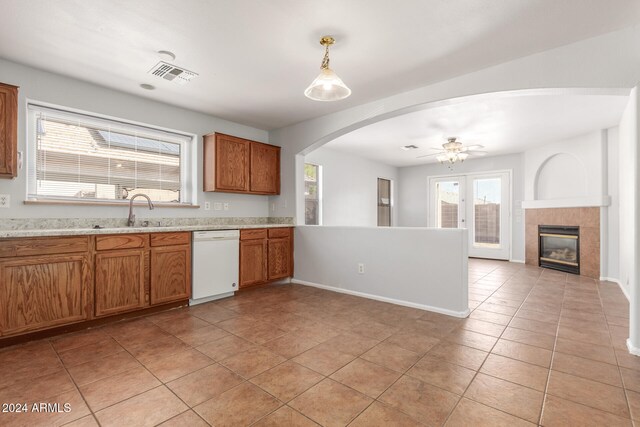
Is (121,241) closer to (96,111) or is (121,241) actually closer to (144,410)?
(96,111)

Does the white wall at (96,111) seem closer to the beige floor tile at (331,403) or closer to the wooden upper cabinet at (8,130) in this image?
the wooden upper cabinet at (8,130)

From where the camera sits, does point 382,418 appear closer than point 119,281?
Yes

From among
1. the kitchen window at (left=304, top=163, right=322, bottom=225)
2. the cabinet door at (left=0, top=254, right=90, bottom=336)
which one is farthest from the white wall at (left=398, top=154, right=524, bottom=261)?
the cabinet door at (left=0, top=254, right=90, bottom=336)

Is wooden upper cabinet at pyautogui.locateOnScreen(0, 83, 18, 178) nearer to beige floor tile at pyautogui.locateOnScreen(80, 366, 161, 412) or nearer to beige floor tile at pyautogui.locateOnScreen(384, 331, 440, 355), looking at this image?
beige floor tile at pyautogui.locateOnScreen(80, 366, 161, 412)

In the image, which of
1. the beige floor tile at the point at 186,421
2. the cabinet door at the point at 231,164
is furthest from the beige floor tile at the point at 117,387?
the cabinet door at the point at 231,164

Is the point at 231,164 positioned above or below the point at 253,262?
above

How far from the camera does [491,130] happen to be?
201 inches

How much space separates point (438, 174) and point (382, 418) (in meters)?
7.46

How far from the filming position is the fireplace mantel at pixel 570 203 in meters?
5.04

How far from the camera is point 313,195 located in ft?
20.4

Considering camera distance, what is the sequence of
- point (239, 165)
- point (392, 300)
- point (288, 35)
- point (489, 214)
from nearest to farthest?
point (288, 35) → point (392, 300) → point (239, 165) → point (489, 214)

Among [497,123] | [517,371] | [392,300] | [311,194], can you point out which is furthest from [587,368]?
[311,194]

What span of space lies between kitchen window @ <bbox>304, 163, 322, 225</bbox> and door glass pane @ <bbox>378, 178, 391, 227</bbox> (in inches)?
97.6

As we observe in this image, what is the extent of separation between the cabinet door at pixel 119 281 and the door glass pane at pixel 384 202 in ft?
19.9
